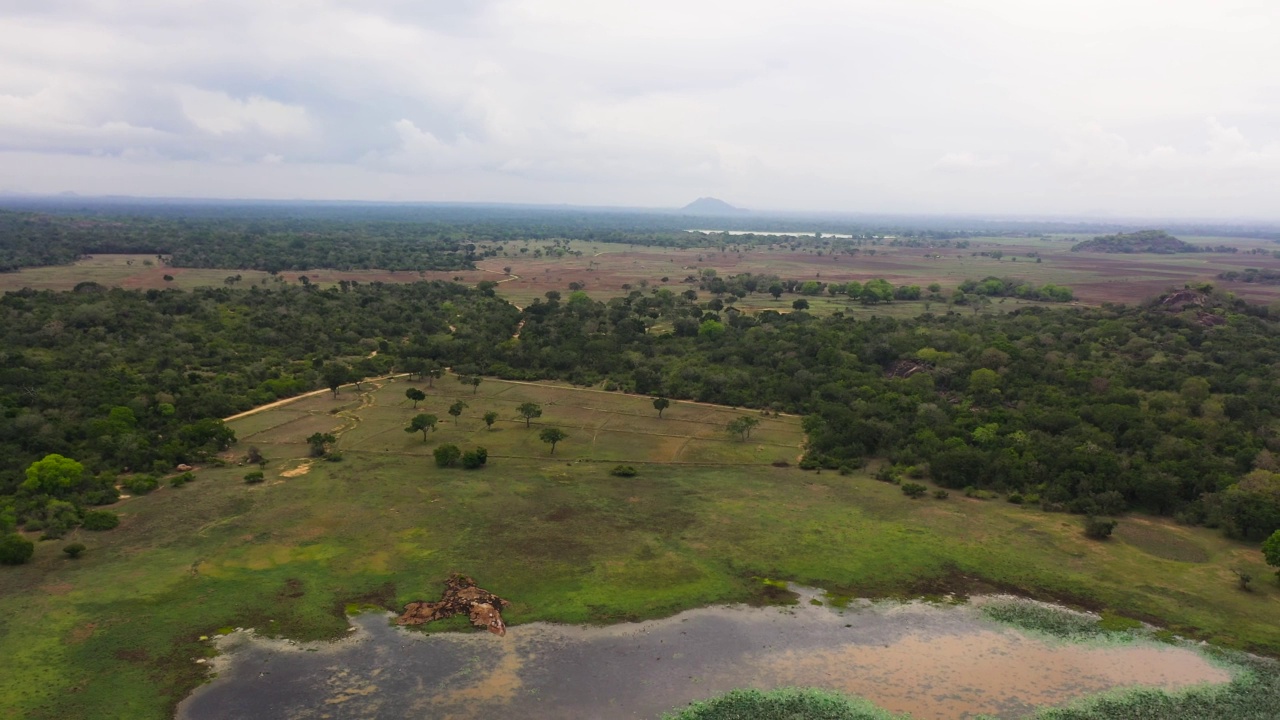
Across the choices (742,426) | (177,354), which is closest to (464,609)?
(742,426)

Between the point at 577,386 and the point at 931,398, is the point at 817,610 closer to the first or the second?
the point at 931,398

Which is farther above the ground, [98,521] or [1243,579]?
[1243,579]

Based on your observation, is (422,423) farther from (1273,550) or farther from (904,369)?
(1273,550)

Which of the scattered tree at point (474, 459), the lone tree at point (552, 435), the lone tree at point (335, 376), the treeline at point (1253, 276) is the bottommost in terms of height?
the scattered tree at point (474, 459)

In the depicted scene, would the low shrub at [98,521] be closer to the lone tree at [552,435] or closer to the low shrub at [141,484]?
the low shrub at [141,484]

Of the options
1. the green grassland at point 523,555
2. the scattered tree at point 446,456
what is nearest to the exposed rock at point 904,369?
the green grassland at point 523,555

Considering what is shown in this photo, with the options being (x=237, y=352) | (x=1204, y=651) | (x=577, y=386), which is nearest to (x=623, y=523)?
(x=1204, y=651)
